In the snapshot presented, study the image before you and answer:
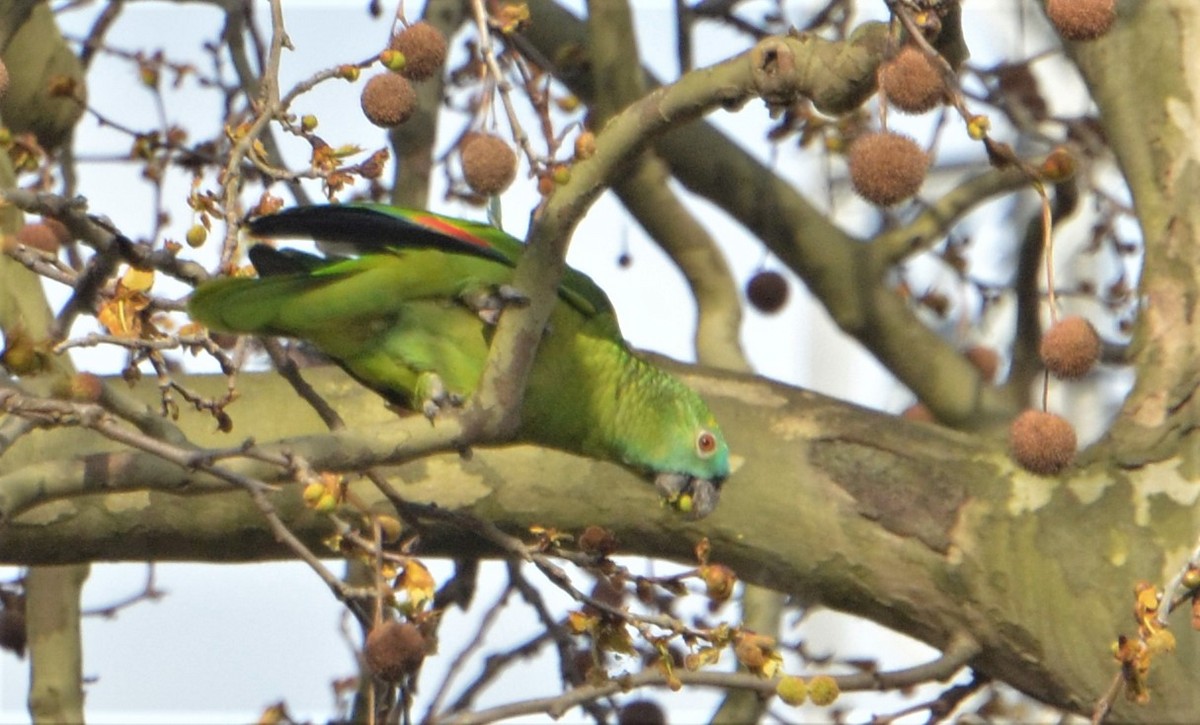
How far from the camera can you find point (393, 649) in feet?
6.12

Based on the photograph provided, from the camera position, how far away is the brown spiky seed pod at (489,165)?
2.29 metres

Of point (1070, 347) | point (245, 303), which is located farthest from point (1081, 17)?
point (245, 303)

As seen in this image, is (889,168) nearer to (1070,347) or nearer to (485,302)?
(1070,347)

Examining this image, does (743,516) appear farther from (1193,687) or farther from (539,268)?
(539,268)

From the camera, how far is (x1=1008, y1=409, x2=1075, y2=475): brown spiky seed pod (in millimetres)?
2275

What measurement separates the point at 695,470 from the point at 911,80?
120 cm

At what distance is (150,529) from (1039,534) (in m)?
1.63

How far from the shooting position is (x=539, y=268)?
2041 mm

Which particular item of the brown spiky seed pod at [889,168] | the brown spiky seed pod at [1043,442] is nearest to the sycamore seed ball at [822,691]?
the brown spiky seed pod at [1043,442]

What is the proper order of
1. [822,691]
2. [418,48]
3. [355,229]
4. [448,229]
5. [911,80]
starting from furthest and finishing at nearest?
[448,229], [355,229], [418,48], [822,691], [911,80]

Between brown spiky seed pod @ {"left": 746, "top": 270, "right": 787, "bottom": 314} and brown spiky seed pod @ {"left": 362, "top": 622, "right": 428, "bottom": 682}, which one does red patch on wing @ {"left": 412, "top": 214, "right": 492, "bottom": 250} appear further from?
brown spiky seed pod @ {"left": 746, "top": 270, "right": 787, "bottom": 314}

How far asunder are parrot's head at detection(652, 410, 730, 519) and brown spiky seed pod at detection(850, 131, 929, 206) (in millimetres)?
964

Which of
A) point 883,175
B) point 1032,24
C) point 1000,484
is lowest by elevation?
point 1000,484

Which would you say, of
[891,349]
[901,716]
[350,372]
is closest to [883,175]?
[901,716]
